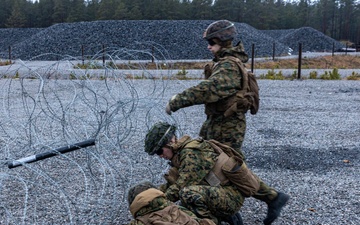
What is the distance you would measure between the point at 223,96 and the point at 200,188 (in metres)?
→ 0.81

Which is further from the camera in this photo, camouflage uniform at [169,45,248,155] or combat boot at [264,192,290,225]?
combat boot at [264,192,290,225]

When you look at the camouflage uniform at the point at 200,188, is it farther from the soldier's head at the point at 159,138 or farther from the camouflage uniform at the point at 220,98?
the camouflage uniform at the point at 220,98

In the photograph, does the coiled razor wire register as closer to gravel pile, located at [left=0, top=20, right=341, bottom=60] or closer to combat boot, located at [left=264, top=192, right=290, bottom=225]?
combat boot, located at [left=264, top=192, right=290, bottom=225]

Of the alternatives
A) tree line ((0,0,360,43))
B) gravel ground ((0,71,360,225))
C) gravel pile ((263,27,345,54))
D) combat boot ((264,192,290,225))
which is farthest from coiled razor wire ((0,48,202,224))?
tree line ((0,0,360,43))

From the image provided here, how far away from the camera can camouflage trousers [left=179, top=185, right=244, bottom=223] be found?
127 inches

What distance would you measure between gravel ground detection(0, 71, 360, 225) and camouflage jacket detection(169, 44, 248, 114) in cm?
61

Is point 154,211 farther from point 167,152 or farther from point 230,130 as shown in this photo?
point 230,130

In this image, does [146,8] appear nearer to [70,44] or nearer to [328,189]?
[70,44]

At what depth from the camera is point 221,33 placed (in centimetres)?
370

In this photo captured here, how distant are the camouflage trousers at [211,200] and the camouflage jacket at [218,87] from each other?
0.69 m

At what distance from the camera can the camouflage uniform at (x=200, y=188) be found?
3.24 metres

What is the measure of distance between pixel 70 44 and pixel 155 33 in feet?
21.4

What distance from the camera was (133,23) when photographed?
37.3m

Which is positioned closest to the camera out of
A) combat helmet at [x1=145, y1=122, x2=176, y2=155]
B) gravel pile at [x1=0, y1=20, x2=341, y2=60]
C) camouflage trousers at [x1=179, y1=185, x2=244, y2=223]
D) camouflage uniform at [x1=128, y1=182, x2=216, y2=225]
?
camouflage uniform at [x1=128, y1=182, x2=216, y2=225]
